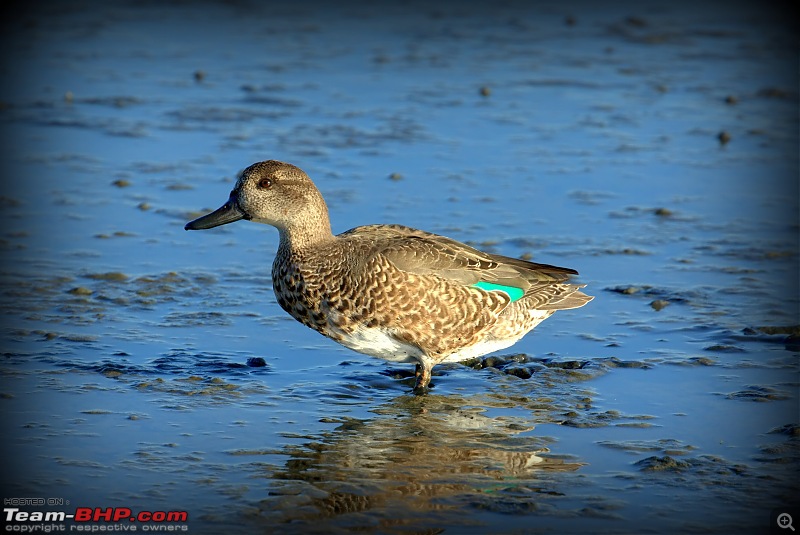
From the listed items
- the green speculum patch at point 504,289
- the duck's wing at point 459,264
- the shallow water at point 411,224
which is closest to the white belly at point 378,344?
the shallow water at point 411,224

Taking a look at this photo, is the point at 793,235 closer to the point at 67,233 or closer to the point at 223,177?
the point at 223,177

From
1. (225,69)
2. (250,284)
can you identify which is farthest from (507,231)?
(225,69)

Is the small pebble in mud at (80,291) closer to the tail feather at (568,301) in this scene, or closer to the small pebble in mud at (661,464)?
the tail feather at (568,301)

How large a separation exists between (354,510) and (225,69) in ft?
34.3

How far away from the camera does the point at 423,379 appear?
294 inches

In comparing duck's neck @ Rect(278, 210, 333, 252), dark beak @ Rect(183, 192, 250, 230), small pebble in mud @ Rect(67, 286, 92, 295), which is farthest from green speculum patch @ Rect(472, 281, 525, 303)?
small pebble in mud @ Rect(67, 286, 92, 295)

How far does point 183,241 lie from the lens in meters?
9.96

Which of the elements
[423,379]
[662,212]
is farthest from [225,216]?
[662,212]

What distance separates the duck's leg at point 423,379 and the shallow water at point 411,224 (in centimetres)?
11

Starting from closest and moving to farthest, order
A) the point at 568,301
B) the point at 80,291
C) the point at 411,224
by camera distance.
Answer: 1. the point at 568,301
2. the point at 80,291
3. the point at 411,224

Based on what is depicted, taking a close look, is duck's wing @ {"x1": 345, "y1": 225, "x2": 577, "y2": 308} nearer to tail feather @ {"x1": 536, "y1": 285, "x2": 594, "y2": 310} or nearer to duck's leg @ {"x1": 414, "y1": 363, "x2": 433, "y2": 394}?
tail feather @ {"x1": 536, "y1": 285, "x2": 594, "y2": 310}

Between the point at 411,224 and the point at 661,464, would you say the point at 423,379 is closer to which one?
the point at 661,464

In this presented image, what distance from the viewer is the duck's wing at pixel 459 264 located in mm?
7332

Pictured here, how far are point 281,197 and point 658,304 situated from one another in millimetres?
3091
